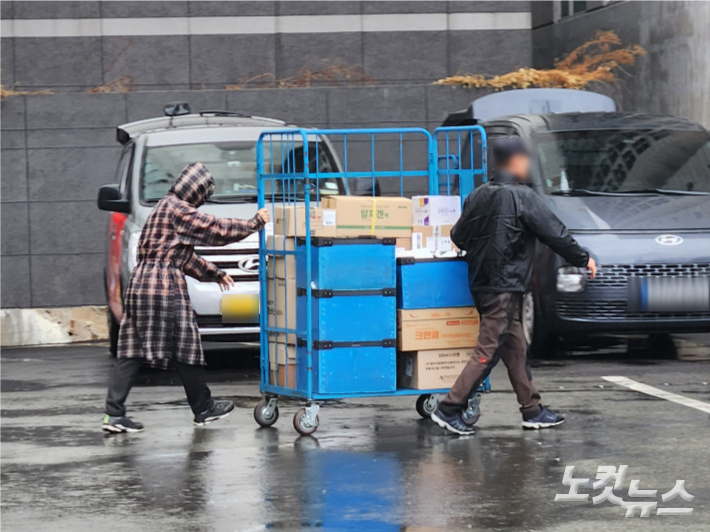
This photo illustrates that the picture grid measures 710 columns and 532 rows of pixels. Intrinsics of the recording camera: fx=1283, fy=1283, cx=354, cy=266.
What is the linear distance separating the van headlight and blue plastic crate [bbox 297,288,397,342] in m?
3.08

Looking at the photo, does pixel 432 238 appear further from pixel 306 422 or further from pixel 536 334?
pixel 536 334

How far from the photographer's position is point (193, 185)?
27.7 ft

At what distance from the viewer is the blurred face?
7.84 metres

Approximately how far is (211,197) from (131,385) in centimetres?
336

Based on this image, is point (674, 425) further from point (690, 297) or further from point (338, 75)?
point (338, 75)

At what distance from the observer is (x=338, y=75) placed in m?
17.0

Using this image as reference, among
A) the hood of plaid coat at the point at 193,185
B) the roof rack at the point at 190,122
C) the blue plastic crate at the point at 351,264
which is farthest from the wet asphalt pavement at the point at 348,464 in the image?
the roof rack at the point at 190,122

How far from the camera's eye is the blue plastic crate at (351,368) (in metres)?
7.88

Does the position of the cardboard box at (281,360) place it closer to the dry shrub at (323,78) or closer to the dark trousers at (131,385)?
the dark trousers at (131,385)

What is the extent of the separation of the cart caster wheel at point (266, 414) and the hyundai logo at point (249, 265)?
2.56 meters

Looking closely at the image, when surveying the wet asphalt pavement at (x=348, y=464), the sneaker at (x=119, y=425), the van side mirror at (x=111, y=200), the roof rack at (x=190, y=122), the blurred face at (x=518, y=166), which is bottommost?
the wet asphalt pavement at (x=348, y=464)

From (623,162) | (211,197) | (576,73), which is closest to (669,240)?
(623,162)

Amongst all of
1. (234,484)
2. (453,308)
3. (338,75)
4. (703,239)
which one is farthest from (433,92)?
(234,484)

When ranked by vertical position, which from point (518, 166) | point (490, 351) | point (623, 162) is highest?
point (623, 162)
